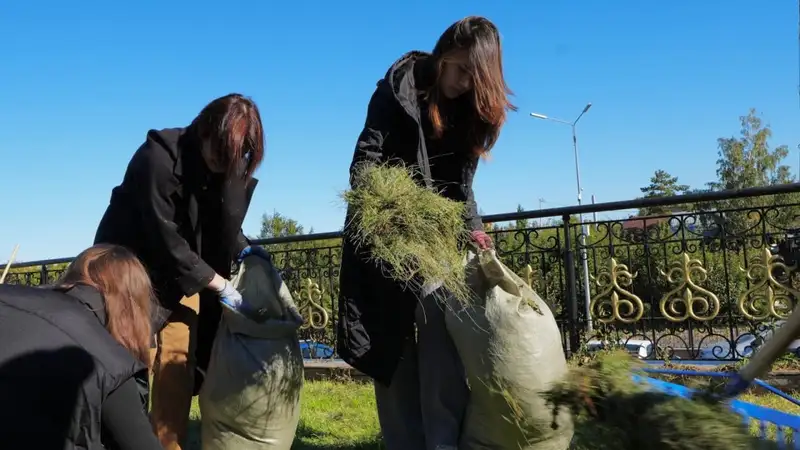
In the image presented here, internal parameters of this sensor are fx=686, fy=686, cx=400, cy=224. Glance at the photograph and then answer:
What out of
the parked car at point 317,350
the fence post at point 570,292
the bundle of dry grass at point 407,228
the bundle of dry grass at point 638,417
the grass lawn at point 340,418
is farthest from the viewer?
the parked car at point 317,350

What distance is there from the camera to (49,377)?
1.52 m

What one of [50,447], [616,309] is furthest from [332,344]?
[50,447]

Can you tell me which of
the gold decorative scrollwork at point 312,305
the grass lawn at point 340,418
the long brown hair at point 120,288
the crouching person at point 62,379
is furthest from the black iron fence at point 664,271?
the crouching person at point 62,379

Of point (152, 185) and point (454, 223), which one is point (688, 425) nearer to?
point (454, 223)

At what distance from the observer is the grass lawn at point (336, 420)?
3.31m

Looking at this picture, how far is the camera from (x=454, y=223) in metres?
2.08

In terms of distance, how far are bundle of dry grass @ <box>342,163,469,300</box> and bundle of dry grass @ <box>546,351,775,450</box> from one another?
0.88 m

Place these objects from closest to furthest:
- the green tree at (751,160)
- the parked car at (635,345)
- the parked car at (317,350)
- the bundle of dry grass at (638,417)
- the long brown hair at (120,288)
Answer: the bundle of dry grass at (638,417)
the long brown hair at (120,288)
the parked car at (635,345)
the parked car at (317,350)
the green tree at (751,160)

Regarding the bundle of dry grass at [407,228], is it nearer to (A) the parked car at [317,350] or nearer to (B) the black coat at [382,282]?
(B) the black coat at [382,282]

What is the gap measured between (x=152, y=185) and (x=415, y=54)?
1022 mm

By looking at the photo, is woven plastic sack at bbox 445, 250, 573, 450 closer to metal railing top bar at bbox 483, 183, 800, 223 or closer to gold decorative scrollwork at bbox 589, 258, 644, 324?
metal railing top bar at bbox 483, 183, 800, 223

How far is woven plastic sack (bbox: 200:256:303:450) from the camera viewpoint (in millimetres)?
2336

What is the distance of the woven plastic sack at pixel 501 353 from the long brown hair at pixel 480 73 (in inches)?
18.3

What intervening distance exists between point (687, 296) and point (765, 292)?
0.44 metres
